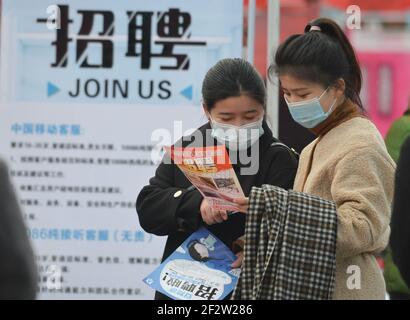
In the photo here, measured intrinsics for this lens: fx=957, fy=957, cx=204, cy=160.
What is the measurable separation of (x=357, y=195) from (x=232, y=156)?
0.55 metres

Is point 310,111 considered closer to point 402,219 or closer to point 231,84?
point 231,84

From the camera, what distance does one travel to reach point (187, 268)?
289cm

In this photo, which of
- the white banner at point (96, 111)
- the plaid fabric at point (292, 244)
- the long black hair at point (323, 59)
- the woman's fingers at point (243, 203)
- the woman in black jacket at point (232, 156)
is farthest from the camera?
the white banner at point (96, 111)

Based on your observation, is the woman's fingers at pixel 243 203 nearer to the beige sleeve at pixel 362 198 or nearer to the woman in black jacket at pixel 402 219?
the beige sleeve at pixel 362 198

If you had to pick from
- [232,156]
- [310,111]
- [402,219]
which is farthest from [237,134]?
[402,219]

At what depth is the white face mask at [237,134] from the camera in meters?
2.92

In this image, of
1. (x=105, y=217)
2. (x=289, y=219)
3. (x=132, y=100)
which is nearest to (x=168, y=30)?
(x=132, y=100)

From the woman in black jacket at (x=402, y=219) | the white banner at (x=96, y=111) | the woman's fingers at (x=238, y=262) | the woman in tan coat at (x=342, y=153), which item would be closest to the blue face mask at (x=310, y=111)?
the woman in tan coat at (x=342, y=153)

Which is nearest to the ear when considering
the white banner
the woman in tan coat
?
the woman in tan coat

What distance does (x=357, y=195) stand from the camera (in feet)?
8.30

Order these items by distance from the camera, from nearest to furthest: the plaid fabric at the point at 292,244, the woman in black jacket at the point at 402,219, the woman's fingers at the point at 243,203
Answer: the woman in black jacket at the point at 402,219, the plaid fabric at the point at 292,244, the woman's fingers at the point at 243,203

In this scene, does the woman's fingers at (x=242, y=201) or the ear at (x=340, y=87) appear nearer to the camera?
the woman's fingers at (x=242, y=201)

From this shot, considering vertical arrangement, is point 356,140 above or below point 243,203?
above

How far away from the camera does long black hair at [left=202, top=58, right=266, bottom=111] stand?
2.94 metres
